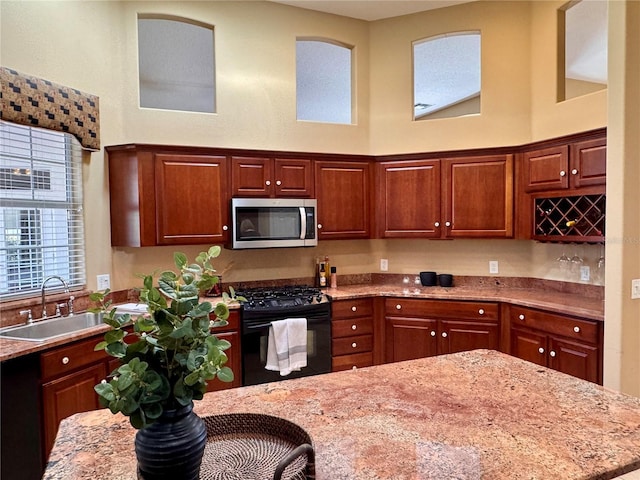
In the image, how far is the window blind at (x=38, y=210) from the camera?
2820mm

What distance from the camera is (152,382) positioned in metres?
0.89

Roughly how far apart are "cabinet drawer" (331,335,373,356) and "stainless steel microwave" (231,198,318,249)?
899 millimetres

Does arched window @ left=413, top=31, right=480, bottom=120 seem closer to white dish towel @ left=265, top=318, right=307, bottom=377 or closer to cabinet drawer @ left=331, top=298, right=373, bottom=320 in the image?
cabinet drawer @ left=331, top=298, right=373, bottom=320

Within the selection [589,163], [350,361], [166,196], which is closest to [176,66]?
[166,196]

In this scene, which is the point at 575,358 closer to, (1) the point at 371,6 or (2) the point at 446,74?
(1) the point at 371,6

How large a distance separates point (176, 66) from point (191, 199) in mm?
1882

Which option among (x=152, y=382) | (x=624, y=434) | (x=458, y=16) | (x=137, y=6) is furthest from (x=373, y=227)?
(x=152, y=382)

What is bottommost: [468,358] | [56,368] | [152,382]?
[56,368]

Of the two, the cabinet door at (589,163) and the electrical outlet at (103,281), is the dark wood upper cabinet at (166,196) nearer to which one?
the electrical outlet at (103,281)

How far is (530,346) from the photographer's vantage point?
3.34 m

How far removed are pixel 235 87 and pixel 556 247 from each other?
3.19 meters

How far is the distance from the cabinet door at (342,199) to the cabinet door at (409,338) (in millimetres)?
901

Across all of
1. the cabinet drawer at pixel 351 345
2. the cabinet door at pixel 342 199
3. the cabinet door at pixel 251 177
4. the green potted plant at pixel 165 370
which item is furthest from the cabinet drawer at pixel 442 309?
the green potted plant at pixel 165 370

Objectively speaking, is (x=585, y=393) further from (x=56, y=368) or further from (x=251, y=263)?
(x=251, y=263)
